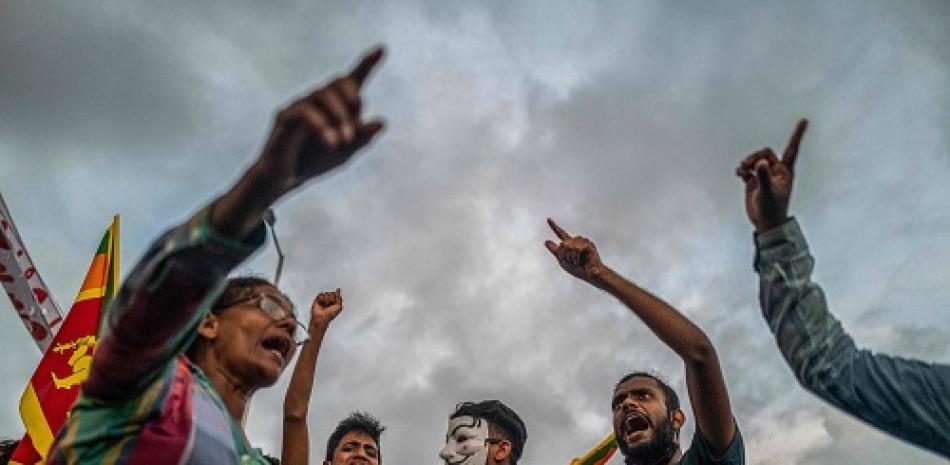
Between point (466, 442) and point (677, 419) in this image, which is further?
point (466, 442)

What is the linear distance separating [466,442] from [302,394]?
1.88m

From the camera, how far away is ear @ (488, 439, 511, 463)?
5496mm

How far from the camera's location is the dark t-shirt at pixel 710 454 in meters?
3.32

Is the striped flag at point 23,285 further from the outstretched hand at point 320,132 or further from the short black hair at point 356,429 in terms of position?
the outstretched hand at point 320,132

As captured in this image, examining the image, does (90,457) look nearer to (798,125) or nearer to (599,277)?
(798,125)

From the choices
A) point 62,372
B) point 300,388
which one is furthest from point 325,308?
point 62,372

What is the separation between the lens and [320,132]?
139cm

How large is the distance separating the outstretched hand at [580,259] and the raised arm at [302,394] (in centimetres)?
125

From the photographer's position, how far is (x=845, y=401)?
223cm

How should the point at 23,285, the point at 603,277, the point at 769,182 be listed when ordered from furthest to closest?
the point at 23,285
the point at 603,277
the point at 769,182

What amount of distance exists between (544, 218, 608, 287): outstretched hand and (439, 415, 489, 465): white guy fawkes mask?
6.96ft

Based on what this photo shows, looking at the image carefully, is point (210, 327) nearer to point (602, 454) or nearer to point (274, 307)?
point (274, 307)

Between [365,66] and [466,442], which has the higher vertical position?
[466,442]

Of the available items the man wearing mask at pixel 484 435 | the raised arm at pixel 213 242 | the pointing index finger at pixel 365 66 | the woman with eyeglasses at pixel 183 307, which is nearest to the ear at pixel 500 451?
the man wearing mask at pixel 484 435
